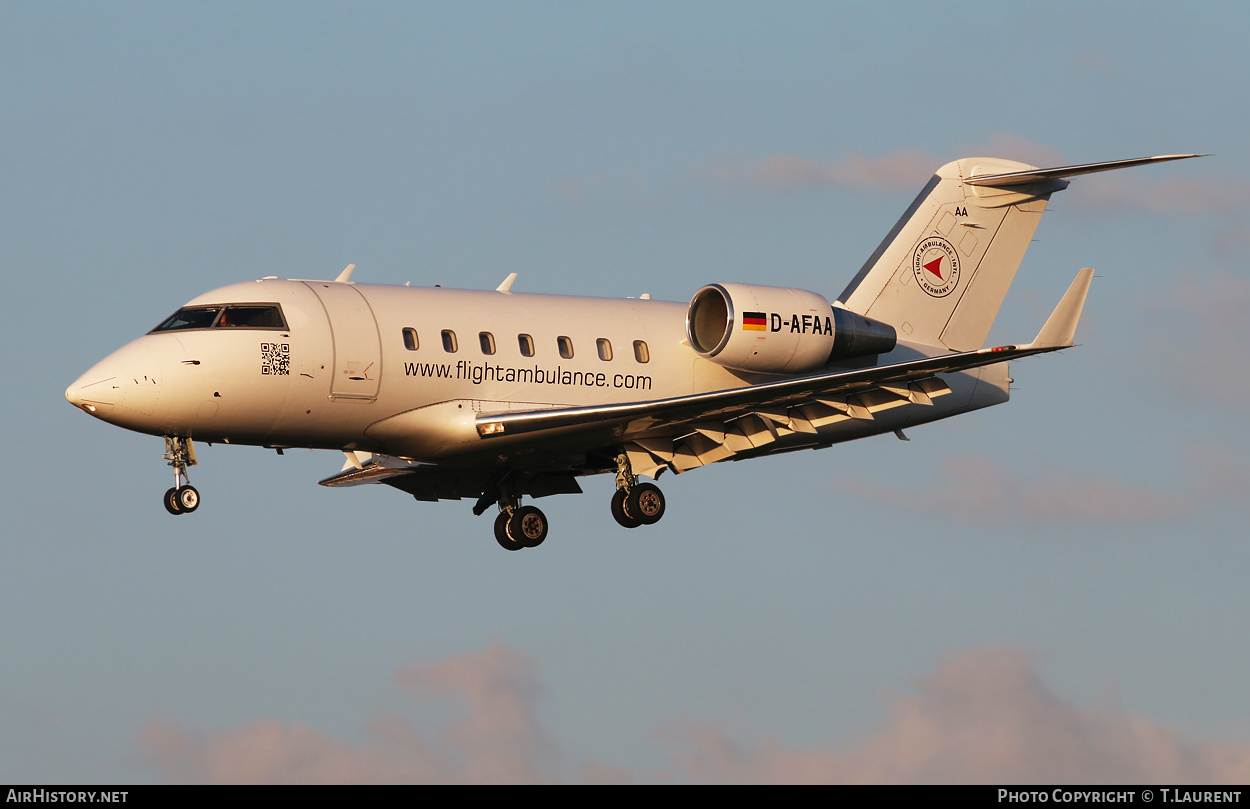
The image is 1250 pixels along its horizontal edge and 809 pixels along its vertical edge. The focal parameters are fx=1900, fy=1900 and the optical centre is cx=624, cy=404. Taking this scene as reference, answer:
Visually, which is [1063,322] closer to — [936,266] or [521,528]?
[936,266]

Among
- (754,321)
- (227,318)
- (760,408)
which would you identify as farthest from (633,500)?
(227,318)

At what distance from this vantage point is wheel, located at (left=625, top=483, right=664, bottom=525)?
99.0 ft

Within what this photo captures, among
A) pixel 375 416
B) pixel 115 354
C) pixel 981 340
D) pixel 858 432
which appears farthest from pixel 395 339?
pixel 981 340

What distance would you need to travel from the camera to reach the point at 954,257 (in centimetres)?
3359

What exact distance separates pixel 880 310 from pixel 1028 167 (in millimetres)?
3841

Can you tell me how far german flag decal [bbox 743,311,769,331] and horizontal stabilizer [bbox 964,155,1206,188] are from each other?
5945mm

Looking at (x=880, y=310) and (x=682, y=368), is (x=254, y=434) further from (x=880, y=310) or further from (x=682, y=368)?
(x=880, y=310)

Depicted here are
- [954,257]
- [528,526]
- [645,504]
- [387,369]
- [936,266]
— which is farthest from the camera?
[954,257]

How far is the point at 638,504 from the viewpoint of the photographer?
3017 centimetres

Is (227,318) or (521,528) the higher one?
(227,318)

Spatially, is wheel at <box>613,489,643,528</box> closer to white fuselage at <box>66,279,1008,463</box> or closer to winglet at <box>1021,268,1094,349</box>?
white fuselage at <box>66,279,1008,463</box>

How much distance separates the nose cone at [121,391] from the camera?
87.4 feet

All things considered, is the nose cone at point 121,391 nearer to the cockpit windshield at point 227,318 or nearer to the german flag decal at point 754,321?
the cockpit windshield at point 227,318

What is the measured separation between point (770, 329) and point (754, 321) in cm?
31
